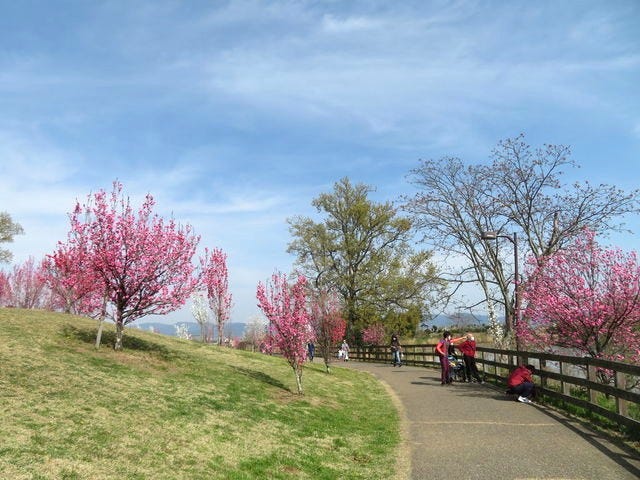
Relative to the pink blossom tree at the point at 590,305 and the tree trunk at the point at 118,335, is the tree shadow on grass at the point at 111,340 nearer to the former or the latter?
the tree trunk at the point at 118,335

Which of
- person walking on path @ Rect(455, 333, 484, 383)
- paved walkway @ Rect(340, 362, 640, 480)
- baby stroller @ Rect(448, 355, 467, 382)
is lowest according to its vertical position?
paved walkway @ Rect(340, 362, 640, 480)

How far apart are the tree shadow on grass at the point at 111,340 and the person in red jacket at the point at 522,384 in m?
10.2

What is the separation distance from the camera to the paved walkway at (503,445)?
7031mm

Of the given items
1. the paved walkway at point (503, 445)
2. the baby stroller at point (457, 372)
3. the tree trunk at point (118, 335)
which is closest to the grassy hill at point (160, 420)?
the tree trunk at point (118, 335)

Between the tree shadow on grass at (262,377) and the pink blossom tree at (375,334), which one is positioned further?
the pink blossom tree at (375,334)

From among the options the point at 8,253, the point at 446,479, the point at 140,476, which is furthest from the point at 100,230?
the point at 8,253

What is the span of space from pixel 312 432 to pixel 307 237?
125 feet

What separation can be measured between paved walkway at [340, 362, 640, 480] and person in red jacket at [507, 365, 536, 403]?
310 millimetres

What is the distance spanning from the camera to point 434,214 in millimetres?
26766

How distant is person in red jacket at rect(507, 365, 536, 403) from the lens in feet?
42.6

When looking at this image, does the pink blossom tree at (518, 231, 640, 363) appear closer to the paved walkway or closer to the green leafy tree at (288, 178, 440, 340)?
the paved walkway

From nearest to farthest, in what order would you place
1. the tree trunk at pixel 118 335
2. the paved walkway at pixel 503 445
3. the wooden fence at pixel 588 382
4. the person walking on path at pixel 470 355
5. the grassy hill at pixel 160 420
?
the grassy hill at pixel 160 420 → the paved walkway at pixel 503 445 → the wooden fence at pixel 588 382 → the tree trunk at pixel 118 335 → the person walking on path at pixel 470 355

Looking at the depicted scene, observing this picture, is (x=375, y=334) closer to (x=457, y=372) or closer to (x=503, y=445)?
(x=457, y=372)

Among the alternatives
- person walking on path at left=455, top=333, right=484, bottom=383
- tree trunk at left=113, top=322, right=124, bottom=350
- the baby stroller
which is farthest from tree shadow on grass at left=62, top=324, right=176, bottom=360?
the baby stroller
